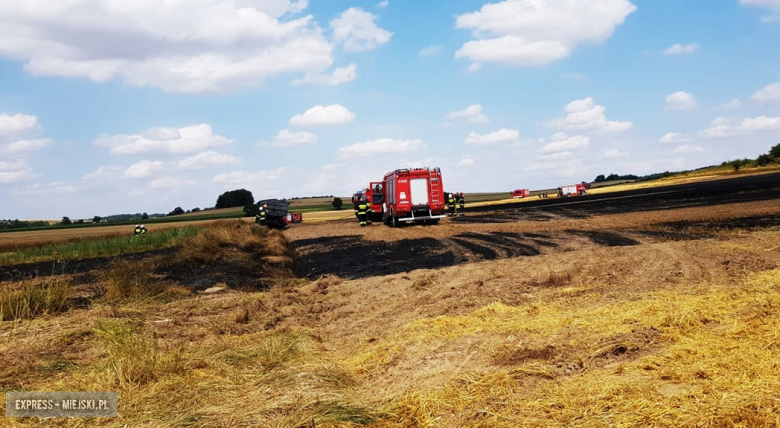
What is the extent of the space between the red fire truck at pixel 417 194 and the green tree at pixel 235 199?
4413 inches

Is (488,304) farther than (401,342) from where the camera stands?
Yes

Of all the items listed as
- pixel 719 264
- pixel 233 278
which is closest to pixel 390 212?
pixel 233 278

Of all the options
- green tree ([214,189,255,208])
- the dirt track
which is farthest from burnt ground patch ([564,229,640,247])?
green tree ([214,189,255,208])

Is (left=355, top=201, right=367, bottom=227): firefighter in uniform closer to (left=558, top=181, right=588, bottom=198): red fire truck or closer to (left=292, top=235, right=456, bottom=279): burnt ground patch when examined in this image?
(left=292, top=235, right=456, bottom=279): burnt ground patch

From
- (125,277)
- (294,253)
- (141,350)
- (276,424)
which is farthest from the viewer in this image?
(294,253)

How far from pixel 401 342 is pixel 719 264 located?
729cm

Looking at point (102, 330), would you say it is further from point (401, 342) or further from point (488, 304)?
point (488, 304)

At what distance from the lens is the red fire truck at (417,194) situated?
3253 centimetres

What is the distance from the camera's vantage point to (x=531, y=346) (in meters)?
6.31

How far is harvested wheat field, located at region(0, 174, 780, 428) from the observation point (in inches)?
187

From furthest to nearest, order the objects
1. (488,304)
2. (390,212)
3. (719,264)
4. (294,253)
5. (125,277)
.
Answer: (390,212)
(294,253)
(125,277)
(719,264)
(488,304)

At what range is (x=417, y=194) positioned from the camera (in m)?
32.8

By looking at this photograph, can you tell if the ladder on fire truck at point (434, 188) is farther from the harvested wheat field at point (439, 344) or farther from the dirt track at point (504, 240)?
the harvested wheat field at point (439, 344)

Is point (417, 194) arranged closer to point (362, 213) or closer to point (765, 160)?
point (362, 213)
